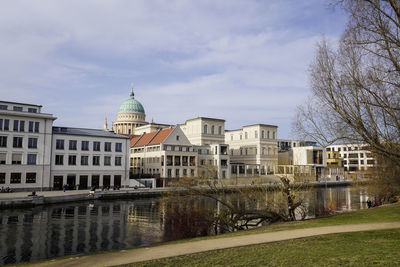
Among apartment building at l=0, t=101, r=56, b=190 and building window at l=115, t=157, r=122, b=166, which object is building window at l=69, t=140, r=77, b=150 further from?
building window at l=115, t=157, r=122, b=166

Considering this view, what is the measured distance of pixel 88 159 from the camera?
210 feet

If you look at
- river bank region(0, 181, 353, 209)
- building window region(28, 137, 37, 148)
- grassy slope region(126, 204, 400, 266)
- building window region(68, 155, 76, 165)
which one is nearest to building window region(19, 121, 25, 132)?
building window region(28, 137, 37, 148)

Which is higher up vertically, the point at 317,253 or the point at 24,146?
the point at 24,146

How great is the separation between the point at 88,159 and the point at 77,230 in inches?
1464

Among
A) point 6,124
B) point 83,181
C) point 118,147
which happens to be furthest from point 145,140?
point 6,124

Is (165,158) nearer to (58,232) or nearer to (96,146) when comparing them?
(96,146)

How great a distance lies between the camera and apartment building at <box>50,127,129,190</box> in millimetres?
60219

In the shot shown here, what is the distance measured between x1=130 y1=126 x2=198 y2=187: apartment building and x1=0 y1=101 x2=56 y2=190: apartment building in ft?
68.2

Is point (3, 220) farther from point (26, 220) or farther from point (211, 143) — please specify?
point (211, 143)

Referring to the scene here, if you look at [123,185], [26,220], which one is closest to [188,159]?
[123,185]

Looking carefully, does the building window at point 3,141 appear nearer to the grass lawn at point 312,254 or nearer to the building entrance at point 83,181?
the building entrance at point 83,181

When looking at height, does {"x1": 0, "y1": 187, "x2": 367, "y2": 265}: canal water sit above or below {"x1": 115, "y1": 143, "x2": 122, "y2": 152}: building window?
below

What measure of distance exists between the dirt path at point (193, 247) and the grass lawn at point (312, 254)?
1125mm

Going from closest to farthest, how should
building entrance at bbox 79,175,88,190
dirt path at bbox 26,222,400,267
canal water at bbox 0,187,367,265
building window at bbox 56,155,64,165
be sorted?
dirt path at bbox 26,222,400,267, canal water at bbox 0,187,367,265, building window at bbox 56,155,64,165, building entrance at bbox 79,175,88,190
